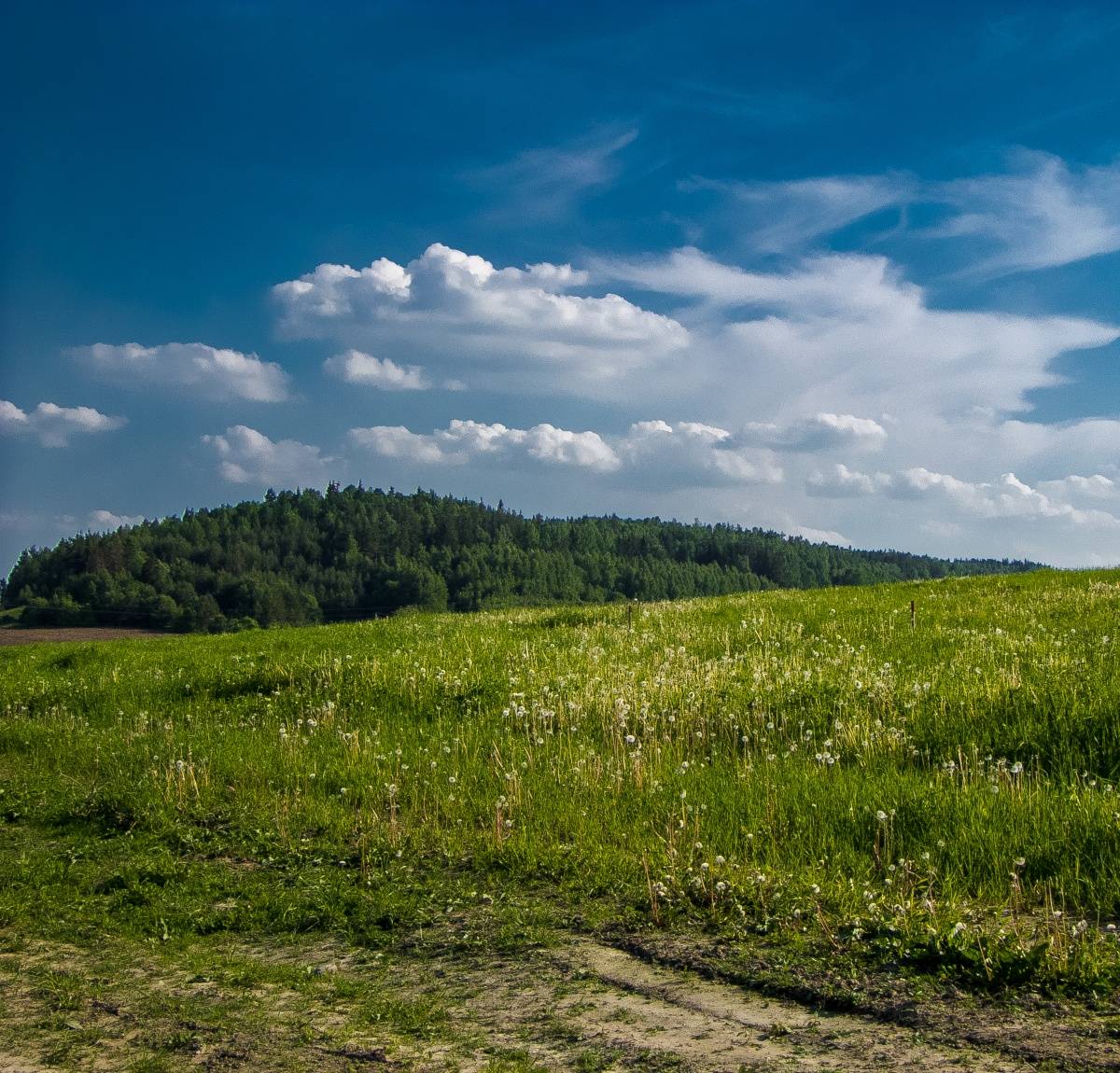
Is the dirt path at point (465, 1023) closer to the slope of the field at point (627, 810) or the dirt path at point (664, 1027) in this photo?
the dirt path at point (664, 1027)

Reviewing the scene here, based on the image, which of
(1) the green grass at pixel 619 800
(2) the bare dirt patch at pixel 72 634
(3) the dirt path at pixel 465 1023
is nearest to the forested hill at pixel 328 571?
(2) the bare dirt patch at pixel 72 634

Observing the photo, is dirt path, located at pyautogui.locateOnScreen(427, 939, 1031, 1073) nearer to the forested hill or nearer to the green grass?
the green grass

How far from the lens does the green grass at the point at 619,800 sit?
5.88m

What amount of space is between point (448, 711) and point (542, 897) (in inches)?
241

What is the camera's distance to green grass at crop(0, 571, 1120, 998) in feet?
19.3

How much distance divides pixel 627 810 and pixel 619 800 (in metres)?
0.27

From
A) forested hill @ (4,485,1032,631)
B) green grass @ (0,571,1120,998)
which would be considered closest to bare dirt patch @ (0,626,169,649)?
forested hill @ (4,485,1032,631)

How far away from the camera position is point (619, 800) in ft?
26.4

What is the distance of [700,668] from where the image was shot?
1337cm

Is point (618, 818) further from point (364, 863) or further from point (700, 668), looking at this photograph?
point (700, 668)

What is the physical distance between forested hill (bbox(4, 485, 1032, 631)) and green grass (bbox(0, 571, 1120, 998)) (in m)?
86.3

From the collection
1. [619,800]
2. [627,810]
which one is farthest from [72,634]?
[627,810]

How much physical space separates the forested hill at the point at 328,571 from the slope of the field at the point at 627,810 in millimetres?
86353

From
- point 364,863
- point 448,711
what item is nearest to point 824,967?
point 364,863
